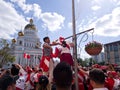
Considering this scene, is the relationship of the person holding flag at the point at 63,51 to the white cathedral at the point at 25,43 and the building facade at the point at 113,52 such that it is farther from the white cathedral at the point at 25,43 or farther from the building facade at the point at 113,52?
the white cathedral at the point at 25,43

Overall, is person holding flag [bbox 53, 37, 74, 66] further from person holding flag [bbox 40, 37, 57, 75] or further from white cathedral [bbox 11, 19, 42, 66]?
white cathedral [bbox 11, 19, 42, 66]

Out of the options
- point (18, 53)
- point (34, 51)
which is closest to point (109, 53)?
point (34, 51)

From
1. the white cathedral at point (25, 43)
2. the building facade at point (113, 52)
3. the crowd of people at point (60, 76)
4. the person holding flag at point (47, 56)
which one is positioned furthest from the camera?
the white cathedral at point (25, 43)

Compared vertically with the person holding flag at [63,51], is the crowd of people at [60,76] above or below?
below

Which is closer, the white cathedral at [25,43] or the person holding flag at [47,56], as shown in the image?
the person holding flag at [47,56]

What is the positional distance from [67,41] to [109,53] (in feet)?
274

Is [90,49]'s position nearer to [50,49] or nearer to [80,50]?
[80,50]

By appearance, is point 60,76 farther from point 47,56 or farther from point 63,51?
point 47,56

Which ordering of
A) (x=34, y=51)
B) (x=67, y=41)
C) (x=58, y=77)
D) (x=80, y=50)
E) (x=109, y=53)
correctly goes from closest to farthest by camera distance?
(x=58, y=77), (x=80, y=50), (x=67, y=41), (x=109, y=53), (x=34, y=51)

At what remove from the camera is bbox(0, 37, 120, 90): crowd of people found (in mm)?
2826

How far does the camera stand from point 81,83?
6.76m

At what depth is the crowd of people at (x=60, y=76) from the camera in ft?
9.27

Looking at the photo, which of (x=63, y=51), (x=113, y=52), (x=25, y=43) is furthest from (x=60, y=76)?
(x=25, y=43)

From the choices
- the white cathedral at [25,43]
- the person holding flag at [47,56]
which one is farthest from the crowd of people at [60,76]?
the white cathedral at [25,43]
